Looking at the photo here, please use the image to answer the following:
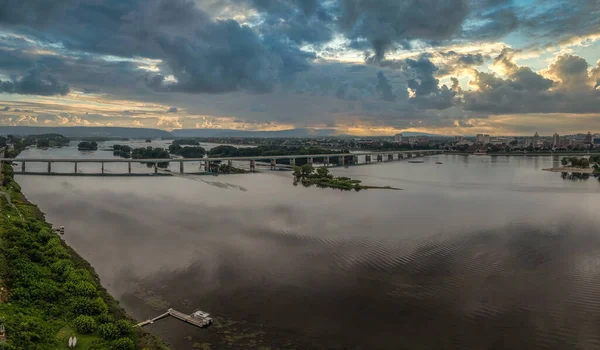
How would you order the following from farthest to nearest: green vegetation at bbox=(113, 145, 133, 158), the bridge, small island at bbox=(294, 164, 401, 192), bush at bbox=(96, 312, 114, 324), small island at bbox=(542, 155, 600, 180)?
green vegetation at bbox=(113, 145, 133, 158) < small island at bbox=(542, 155, 600, 180) < the bridge < small island at bbox=(294, 164, 401, 192) < bush at bbox=(96, 312, 114, 324)

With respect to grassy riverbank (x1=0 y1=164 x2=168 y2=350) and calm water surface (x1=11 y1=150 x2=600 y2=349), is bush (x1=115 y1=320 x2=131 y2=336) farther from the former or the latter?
calm water surface (x1=11 y1=150 x2=600 y2=349)

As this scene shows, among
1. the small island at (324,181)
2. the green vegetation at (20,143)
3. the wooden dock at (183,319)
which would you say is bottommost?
the wooden dock at (183,319)

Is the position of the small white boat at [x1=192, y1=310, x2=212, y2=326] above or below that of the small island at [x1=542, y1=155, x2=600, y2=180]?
below

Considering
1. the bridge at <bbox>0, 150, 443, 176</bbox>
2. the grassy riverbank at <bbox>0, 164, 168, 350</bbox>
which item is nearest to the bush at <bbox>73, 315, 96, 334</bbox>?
the grassy riverbank at <bbox>0, 164, 168, 350</bbox>

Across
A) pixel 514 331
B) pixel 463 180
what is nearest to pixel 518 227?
pixel 514 331

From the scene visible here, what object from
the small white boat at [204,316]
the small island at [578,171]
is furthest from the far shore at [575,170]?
the small white boat at [204,316]

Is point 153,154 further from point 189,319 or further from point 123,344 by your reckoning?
point 123,344

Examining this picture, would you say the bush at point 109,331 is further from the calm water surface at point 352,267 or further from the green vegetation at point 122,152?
the green vegetation at point 122,152
